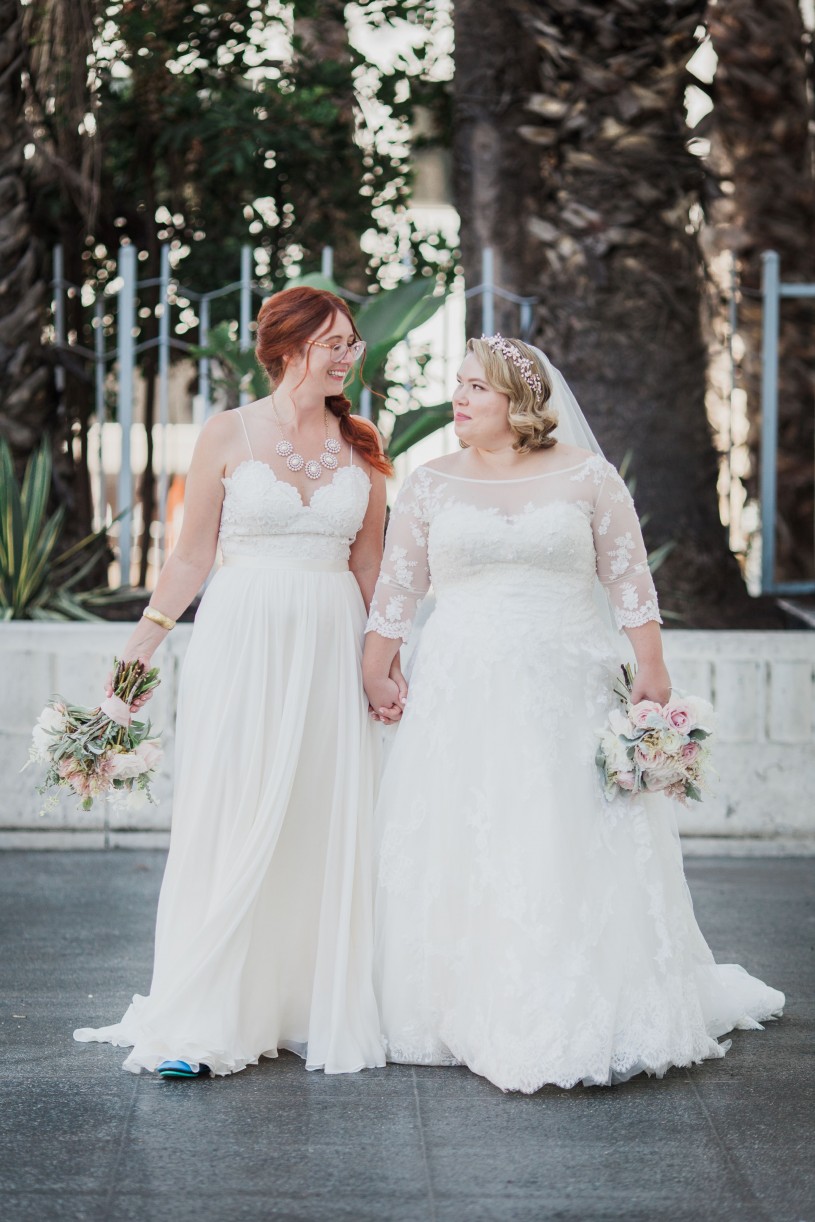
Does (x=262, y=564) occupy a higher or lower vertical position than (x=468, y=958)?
higher

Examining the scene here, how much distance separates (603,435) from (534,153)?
1.83 m

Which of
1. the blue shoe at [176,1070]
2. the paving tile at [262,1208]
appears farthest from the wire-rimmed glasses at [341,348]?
the paving tile at [262,1208]

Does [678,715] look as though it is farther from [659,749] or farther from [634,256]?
[634,256]

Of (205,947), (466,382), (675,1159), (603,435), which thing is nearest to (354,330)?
(466,382)

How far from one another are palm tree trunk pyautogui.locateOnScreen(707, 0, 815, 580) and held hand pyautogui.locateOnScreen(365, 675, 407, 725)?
6809 millimetres

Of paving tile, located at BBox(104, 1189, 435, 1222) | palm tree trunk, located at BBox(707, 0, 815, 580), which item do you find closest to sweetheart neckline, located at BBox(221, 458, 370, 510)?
paving tile, located at BBox(104, 1189, 435, 1222)

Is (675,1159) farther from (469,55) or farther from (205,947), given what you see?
(469,55)

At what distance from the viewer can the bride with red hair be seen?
423cm

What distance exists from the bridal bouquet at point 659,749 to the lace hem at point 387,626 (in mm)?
624

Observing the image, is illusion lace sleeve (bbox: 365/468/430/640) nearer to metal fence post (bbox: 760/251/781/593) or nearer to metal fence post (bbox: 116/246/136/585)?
metal fence post (bbox: 116/246/136/585)

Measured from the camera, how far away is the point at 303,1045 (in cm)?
436

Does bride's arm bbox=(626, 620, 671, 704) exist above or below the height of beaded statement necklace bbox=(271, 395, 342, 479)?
below

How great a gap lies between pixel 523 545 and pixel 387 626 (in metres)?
0.45

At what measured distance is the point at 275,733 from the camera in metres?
4.34
